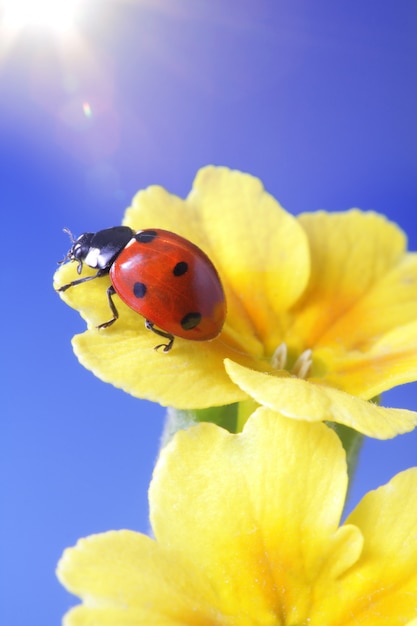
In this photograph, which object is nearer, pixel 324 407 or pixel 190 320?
pixel 324 407

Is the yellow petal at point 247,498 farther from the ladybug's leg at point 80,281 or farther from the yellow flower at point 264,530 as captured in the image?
the ladybug's leg at point 80,281

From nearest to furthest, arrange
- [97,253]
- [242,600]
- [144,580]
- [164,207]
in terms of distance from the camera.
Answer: [144,580]
[242,600]
[97,253]
[164,207]

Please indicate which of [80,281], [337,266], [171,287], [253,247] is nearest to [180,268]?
[171,287]

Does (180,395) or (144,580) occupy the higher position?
(180,395)

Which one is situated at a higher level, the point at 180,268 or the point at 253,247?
the point at 253,247

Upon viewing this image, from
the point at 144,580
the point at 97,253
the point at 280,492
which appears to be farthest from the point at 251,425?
the point at 97,253

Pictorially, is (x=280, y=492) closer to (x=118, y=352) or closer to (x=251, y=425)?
(x=251, y=425)

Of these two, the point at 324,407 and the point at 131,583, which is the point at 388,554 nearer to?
the point at 324,407

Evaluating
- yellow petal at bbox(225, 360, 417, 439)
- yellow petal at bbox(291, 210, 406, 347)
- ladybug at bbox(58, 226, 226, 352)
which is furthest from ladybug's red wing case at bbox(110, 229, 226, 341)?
yellow petal at bbox(291, 210, 406, 347)
